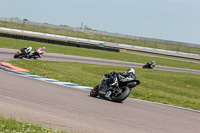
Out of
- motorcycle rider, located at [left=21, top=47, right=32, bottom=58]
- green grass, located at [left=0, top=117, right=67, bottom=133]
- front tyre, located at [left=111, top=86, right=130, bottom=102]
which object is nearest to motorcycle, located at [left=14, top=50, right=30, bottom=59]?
motorcycle rider, located at [left=21, top=47, right=32, bottom=58]

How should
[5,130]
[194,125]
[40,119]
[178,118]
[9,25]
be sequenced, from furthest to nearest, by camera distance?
[9,25] → [178,118] → [194,125] → [40,119] → [5,130]

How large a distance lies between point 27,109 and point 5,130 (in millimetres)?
2059

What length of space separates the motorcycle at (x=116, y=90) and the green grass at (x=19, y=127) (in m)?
4.87

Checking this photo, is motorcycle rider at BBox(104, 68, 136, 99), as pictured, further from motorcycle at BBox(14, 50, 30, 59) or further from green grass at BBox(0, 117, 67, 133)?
motorcycle at BBox(14, 50, 30, 59)

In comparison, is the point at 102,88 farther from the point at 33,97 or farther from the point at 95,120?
the point at 95,120

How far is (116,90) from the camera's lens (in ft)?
34.3

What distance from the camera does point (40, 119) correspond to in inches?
253

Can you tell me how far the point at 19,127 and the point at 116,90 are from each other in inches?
212

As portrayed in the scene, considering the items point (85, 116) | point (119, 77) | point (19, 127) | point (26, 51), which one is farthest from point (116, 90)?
point (26, 51)

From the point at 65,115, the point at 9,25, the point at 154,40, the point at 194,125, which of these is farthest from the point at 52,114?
the point at 154,40

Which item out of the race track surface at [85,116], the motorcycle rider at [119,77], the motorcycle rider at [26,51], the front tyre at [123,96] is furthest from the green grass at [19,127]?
the motorcycle rider at [26,51]

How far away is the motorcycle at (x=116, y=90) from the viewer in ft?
33.4

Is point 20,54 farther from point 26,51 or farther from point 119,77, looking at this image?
point 119,77

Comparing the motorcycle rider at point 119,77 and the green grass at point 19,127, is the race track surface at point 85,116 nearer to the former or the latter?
the green grass at point 19,127
